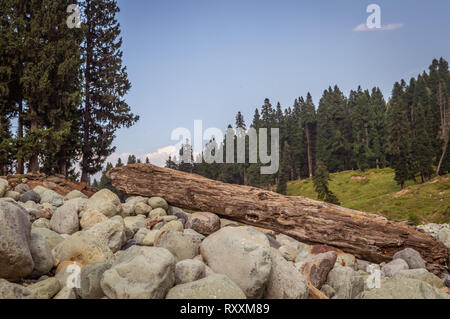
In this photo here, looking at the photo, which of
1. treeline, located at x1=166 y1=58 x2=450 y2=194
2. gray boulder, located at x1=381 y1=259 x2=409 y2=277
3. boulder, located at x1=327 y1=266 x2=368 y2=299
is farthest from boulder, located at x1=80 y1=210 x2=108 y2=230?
treeline, located at x1=166 y1=58 x2=450 y2=194

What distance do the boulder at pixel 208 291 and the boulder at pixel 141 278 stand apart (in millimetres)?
210

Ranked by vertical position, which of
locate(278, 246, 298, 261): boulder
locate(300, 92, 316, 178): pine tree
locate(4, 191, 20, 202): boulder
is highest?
locate(300, 92, 316, 178): pine tree

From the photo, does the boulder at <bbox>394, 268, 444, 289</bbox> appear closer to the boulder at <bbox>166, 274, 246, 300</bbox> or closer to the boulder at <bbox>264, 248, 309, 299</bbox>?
the boulder at <bbox>264, 248, 309, 299</bbox>

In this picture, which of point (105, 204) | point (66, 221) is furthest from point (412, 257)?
point (66, 221)

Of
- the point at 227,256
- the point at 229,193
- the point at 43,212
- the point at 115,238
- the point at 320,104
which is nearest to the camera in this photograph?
the point at 227,256

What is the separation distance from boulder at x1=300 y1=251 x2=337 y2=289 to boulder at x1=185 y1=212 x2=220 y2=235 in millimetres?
3209

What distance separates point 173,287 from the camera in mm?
4273

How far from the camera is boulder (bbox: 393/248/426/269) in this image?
760cm

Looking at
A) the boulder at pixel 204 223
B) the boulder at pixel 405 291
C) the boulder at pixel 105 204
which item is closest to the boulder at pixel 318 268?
the boulder at pixel 405 291

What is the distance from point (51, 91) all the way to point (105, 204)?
12783mm
